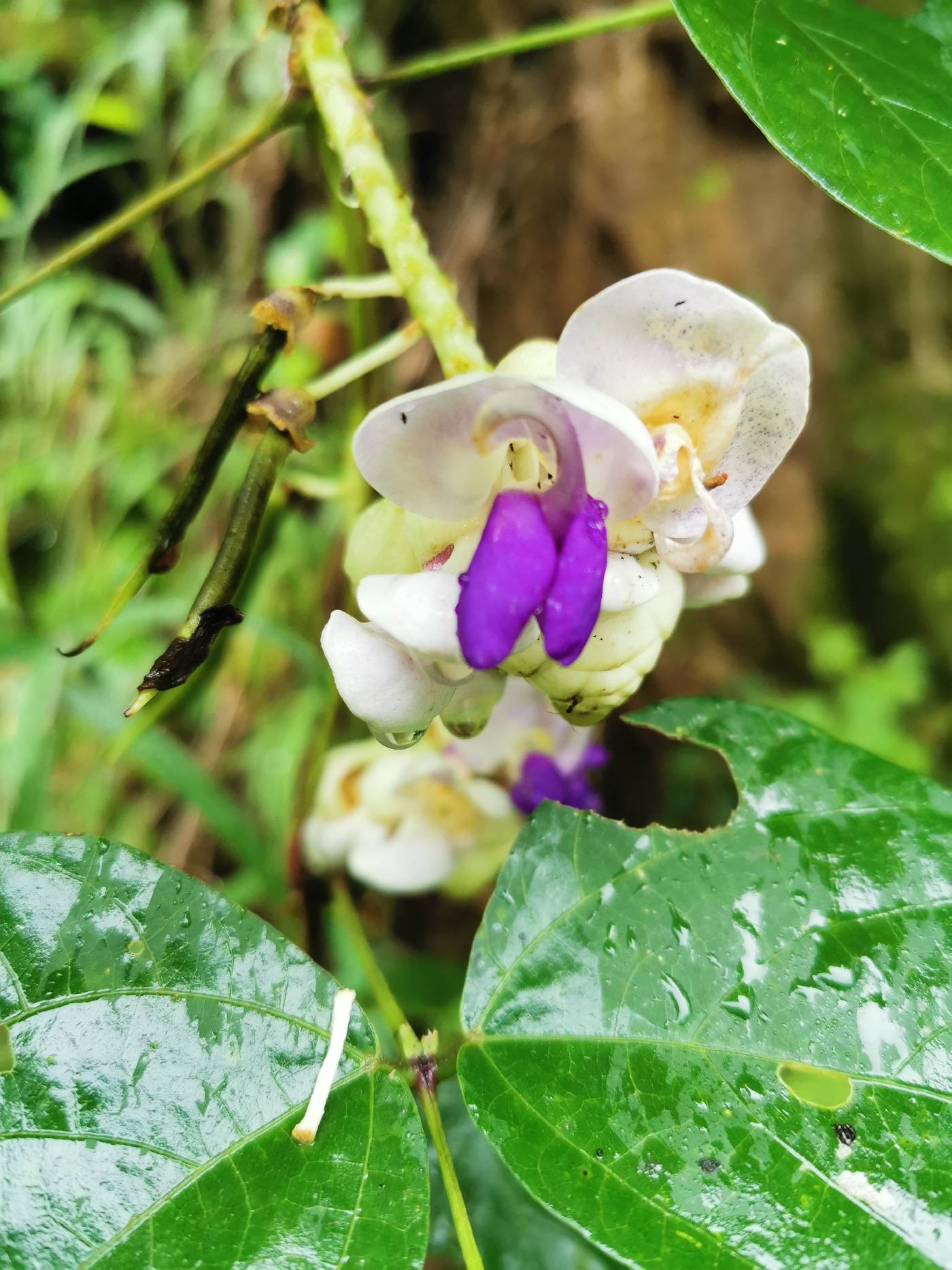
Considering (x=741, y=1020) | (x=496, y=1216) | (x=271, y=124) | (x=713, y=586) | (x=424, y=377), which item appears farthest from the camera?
(x=424, y=377)

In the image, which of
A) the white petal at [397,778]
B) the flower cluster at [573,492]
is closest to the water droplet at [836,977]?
the flower cluster at [573,492]

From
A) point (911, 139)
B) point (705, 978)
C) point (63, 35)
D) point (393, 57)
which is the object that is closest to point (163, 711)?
point (705, 978)

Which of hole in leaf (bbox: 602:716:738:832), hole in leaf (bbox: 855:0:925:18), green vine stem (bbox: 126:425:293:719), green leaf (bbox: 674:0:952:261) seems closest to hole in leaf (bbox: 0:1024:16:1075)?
green vine stem (bbox: 126:425:293:719)

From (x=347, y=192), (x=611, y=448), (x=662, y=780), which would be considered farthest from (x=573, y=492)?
(x=662, y=780)

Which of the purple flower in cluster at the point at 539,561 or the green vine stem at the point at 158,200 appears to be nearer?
the purple flower in cluster at the point at 539,561

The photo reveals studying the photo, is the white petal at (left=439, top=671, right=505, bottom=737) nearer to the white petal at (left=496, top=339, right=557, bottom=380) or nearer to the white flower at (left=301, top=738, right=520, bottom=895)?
the white petal at (left=496, top=339, right=557, bottom=380)

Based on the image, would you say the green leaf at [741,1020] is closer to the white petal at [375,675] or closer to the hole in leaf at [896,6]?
the white petal at [375,675]

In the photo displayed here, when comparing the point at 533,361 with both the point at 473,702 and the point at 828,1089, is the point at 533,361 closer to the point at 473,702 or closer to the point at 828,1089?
the point at 473,702
